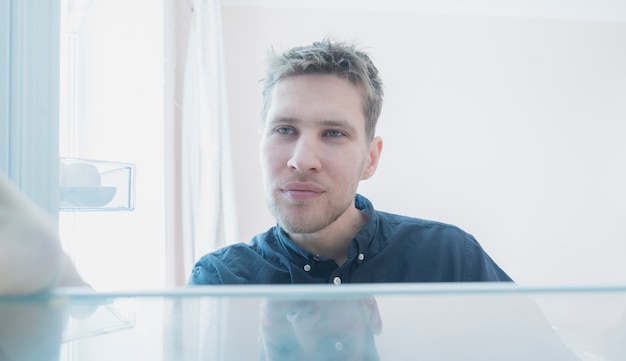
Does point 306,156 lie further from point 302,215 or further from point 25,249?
point 25,249

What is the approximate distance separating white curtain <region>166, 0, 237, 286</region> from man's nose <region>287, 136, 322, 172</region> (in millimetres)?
1032

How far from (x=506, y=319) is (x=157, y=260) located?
1.62 metres

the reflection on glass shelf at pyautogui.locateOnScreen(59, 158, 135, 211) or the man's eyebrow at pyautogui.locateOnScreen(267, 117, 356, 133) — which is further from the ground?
the man's eyebrow at pyautogui.locateOnScreen(267, 117, 356, 133)

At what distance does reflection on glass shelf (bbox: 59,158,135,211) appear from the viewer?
1.97ft

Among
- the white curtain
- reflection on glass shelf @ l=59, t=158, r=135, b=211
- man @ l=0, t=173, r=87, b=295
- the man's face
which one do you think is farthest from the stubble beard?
the white curtain

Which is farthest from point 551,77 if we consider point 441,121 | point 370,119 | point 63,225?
point 63,225

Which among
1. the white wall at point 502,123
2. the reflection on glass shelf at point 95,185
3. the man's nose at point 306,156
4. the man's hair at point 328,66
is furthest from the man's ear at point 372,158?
the white wall at point 502,123

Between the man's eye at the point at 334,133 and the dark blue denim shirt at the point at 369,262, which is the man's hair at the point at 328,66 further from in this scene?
the dark blue denim shirt at the point at 369,262

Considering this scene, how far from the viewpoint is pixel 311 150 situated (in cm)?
97

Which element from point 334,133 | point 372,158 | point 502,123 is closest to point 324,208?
point 334,133

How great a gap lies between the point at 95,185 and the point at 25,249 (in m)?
0.39

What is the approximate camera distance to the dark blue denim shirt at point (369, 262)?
981 millimetres

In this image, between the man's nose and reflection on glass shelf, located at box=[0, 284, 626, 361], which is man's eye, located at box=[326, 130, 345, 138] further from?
reflection on glass shelf, located at box=[0, 284, 626, 361]

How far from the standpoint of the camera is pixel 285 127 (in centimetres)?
101
